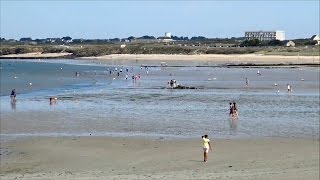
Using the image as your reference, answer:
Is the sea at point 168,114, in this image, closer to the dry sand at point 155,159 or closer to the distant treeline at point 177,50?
the dry sand at point 155,159

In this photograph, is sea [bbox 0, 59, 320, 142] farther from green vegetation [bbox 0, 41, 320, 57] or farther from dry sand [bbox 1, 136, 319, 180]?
green vegetation [bbox 0, 41, 320, 57]

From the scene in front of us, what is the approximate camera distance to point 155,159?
59.2 feet

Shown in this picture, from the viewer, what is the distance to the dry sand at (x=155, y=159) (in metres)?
15.3

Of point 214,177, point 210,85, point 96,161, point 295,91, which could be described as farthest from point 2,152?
point 210,85

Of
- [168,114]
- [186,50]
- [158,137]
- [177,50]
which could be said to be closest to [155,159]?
[158,137]

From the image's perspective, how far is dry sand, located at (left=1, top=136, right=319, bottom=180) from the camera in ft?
50.3

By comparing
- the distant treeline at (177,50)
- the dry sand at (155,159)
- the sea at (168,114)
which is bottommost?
the distant treeline at (177,50)

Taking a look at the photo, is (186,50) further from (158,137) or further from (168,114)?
(158,137)

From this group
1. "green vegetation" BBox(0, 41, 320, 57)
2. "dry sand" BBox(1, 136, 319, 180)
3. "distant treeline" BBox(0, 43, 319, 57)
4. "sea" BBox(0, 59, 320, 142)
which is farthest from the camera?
"distant treeline" BBox(0, 43, 319, 57)

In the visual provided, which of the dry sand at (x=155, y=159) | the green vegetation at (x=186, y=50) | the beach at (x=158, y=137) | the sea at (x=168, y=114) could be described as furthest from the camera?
the green vegetation at (x=186, y=50)

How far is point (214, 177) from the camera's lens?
1452cm

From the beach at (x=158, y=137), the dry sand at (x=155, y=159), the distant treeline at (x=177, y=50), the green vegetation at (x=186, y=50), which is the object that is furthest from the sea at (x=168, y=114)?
the distant treeline at (x=177, y=50)

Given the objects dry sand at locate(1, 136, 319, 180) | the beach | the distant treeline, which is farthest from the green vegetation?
dry sand at locate(1, 136, 319, 180)

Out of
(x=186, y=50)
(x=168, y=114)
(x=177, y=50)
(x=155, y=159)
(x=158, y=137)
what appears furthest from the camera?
(x=177, y=50)
